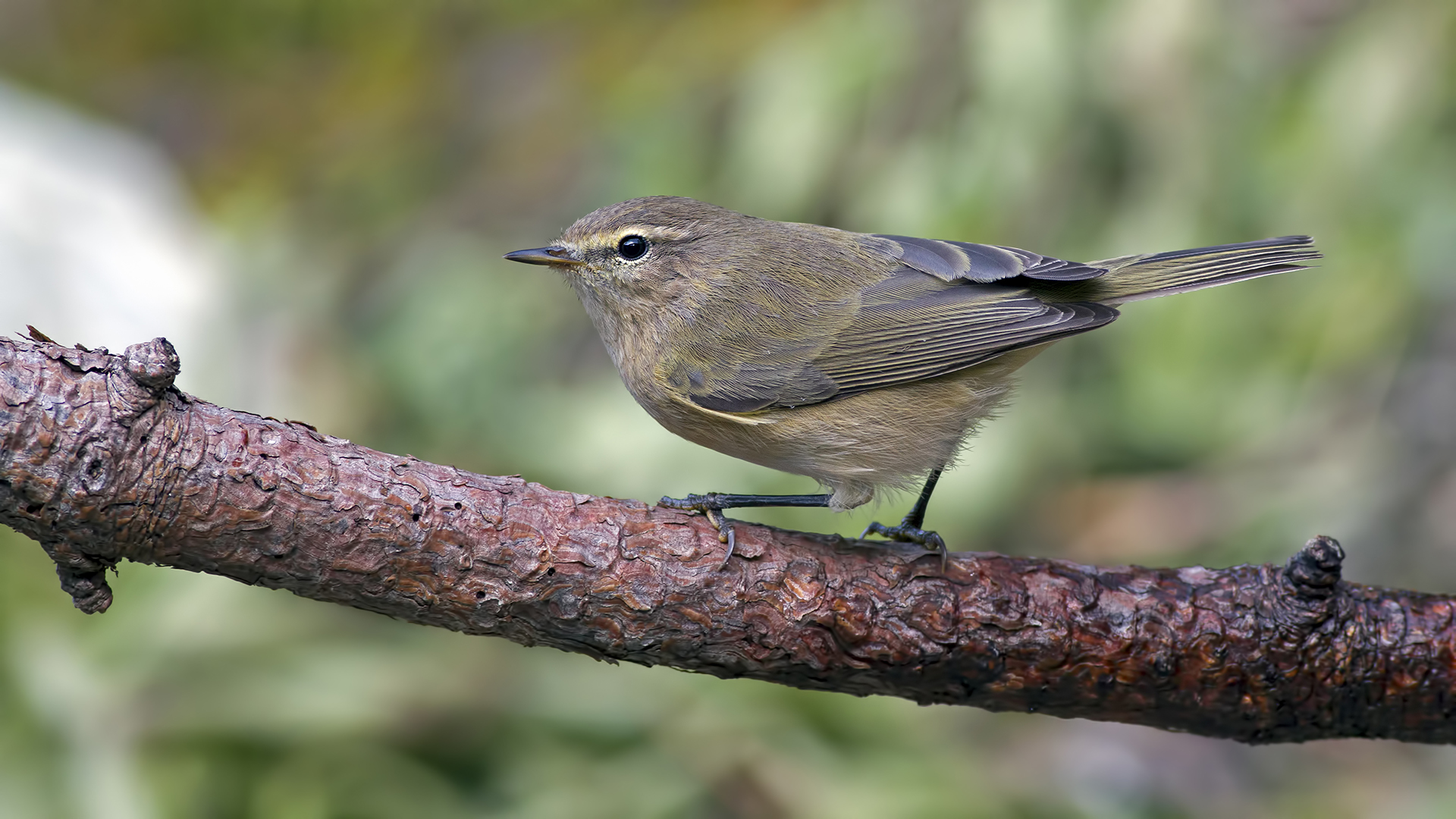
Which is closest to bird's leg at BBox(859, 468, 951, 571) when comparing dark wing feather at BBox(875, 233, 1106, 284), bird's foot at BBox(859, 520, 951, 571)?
bird's foot at BBox(859, 520, 951, 571)

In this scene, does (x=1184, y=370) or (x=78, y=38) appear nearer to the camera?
(x=1184, y=370)

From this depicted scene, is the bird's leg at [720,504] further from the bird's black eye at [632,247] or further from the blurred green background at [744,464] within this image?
the blurred green background at [744,464]

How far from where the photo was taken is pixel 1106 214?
4664 millimetres

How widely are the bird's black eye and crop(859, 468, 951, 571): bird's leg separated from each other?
92cm

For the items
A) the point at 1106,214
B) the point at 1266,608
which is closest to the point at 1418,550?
the point at 1106,214

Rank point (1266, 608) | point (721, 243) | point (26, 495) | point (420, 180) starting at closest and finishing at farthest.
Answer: point (26, 495), point (1266, 608), point (721, 243), point (420, 180)

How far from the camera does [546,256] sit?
113 inches

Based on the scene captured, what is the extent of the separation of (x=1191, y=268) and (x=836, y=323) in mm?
854

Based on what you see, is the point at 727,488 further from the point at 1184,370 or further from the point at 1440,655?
the point at 1440,655

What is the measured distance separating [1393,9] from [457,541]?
159 inches

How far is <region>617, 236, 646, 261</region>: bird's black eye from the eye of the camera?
2.95m

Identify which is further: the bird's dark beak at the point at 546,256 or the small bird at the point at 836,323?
the bird's dark beak at the point at 546,256

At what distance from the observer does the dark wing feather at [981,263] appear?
2.77 meters

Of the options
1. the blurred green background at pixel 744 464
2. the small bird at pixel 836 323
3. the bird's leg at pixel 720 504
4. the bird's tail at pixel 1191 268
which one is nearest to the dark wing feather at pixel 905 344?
the small bird at pixel 836 323
